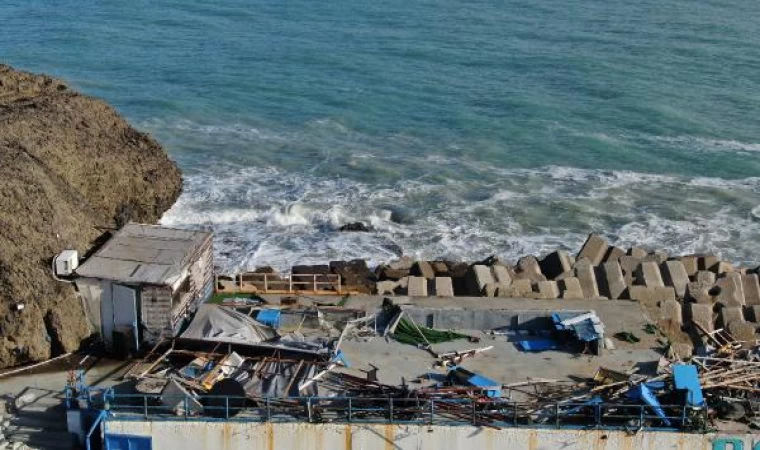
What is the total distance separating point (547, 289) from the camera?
29.5m

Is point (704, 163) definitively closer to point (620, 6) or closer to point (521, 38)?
point (521, 38)

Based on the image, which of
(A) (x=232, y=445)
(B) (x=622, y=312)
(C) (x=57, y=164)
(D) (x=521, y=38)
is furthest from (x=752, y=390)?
(D) (x=521, y=38)

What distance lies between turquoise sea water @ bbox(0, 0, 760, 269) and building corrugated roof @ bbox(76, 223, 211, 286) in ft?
44.1

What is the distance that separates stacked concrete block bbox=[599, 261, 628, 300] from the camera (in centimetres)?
3103

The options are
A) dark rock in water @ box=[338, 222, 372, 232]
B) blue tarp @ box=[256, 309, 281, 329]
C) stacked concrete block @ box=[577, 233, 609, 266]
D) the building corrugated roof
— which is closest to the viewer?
the building corrugated roof

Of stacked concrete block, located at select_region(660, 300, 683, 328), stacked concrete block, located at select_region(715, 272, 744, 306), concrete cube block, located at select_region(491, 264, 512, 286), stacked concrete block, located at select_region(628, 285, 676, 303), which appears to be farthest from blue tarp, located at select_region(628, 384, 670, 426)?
stacked concrete block, located at select_region(715, 272, 744, 306)

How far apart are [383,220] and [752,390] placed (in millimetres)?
24396

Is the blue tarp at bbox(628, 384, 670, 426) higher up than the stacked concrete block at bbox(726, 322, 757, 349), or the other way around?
the blue tarp at bbox(628, 384, 670, 426)

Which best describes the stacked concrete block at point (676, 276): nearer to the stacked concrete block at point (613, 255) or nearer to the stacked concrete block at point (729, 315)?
the stacked concrete block at point (613, 255)

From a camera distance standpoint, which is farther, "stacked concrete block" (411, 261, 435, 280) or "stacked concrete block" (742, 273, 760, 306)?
"stacked concrete block" (742, 273, 760, 306)

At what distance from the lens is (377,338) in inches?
993

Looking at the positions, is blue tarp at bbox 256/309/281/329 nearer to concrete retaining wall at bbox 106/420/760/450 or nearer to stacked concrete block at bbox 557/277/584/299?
concrete retaining wall at bbox 106/420/760/450

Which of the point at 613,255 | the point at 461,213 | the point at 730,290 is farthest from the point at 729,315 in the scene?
the point at 461,213

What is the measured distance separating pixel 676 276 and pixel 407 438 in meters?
15.2
